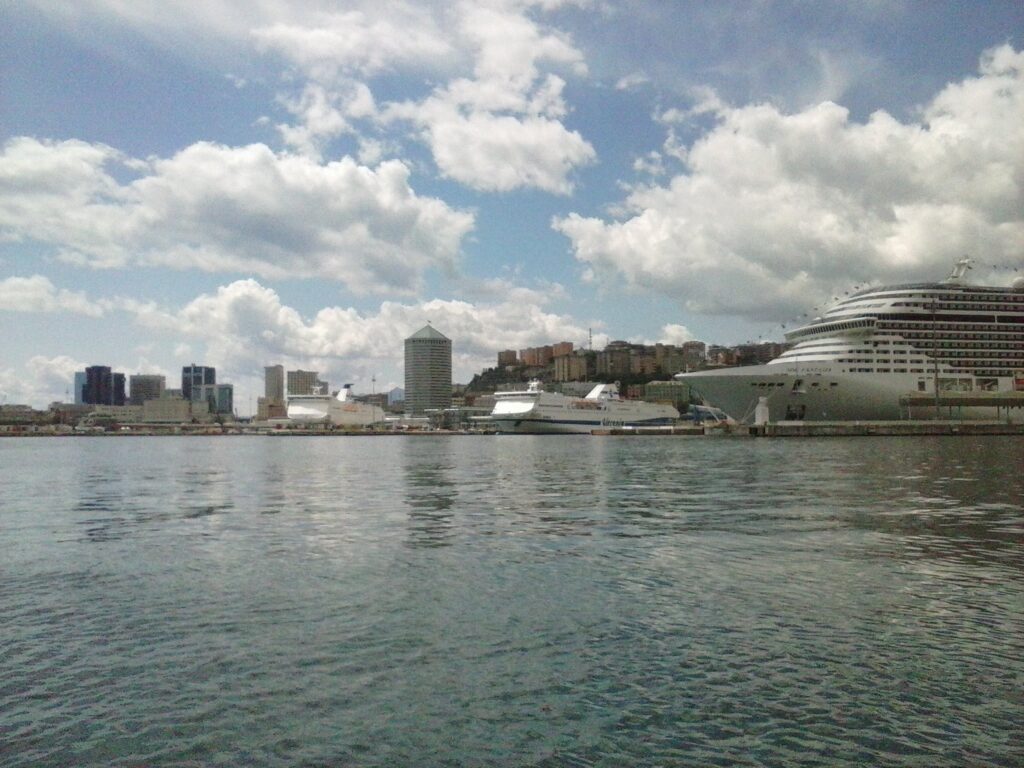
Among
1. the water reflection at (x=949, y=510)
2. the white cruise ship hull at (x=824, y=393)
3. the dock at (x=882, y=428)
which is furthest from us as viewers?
the dock at (x=882, y=428)

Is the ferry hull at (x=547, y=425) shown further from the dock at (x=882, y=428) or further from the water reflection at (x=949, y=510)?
the water reflection at (x=949, y=510)

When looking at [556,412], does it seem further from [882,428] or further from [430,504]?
[430,504]

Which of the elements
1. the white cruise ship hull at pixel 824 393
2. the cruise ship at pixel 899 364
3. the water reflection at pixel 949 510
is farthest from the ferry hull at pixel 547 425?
the water reflection at pixel 949 510

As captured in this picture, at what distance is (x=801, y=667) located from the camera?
10.5 m

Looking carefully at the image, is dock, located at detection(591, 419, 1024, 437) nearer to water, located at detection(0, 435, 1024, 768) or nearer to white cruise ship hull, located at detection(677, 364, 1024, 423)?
white cruise ship hull, located at detection(677, 364, 1024, 423)

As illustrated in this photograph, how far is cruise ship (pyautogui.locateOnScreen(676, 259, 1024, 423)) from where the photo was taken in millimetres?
99125

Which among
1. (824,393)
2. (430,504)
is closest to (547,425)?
(824,393)

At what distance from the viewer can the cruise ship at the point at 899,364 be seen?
99.1m

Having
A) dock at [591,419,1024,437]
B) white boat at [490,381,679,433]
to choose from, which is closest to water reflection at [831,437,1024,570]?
dock at [591,419,1024,437]

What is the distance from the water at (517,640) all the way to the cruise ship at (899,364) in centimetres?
7725

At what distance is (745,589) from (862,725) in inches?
262

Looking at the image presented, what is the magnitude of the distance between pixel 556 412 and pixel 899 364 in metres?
68.6

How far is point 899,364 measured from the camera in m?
99.3

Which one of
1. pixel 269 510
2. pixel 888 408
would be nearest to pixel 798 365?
pixel 888 408
